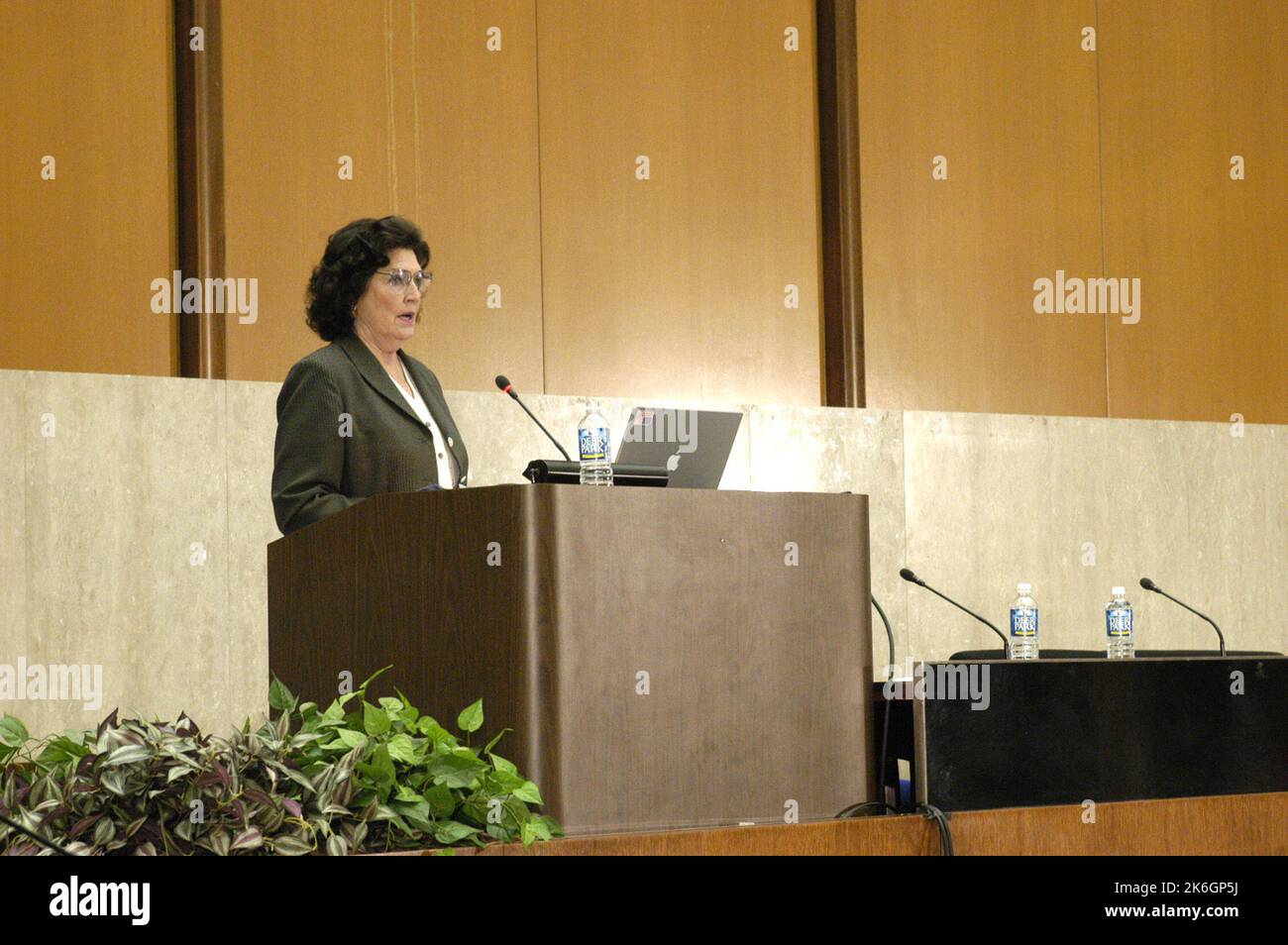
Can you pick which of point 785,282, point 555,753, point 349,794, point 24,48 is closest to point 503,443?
point 785,282

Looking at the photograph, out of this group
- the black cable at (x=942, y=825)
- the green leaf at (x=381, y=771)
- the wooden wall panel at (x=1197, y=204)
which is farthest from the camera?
the wooden wall panel at (x=1197, y=204)

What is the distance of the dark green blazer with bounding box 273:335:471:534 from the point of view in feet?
9.82

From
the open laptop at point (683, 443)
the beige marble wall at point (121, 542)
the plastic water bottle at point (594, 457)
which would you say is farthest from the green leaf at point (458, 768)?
the beige marble wall at point (121, 542)

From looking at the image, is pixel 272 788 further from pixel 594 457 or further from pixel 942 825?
pixel 942 825

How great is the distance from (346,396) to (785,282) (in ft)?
10.0

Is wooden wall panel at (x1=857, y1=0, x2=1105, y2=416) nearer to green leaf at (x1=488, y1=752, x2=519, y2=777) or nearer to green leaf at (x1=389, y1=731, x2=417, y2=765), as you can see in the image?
green leaf at (x1=488, y1=752, x2=519, y2=777)

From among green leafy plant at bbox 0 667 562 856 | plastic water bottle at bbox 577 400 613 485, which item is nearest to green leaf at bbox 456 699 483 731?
green leafy plant at bbox 0 667 562 856

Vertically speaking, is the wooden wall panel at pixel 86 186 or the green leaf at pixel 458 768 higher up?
the wooden wall panel at pixel 86 186

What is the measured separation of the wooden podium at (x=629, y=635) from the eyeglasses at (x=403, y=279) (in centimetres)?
80

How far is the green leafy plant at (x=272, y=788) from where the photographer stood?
183cm

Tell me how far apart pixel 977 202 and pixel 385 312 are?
11.4 feet

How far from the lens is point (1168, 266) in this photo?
6547 millimetres

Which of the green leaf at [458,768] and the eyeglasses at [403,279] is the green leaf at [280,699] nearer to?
the green leaf at [458,768]

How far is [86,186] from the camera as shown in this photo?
4789mm
